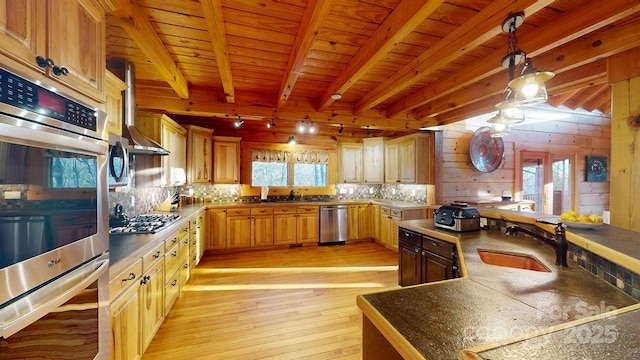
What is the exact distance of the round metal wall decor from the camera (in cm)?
489

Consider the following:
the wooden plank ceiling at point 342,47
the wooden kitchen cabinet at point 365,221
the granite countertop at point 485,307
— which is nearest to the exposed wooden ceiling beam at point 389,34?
the wooden plank ceiling at point 342,47

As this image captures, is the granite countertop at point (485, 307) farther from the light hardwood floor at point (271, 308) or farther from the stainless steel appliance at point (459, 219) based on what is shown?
the light hardwood floor at point (271, 308)

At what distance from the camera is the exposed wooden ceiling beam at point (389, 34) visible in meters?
1.60

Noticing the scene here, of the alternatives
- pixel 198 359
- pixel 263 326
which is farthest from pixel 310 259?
pixel 198 359

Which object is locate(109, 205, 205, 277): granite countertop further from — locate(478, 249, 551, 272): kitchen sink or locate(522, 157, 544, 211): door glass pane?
locate(522, 157, 544, 211): door glass pane

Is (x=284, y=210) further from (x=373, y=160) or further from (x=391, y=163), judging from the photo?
(x=391, y=163)

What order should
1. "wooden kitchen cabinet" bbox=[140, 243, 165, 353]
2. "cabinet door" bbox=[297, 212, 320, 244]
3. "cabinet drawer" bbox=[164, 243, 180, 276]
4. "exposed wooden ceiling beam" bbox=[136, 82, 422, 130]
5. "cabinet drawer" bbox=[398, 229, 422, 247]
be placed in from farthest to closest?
"cabinet door" bbox=[297, 212, 320, 244] < "exposed wooden ceiling beam" bbox=[136, 82, 422, 130] < "cabinet drawer" bbox=[398, 229, 422, 247] < "cabinet drawer" bbox=[164, 243, 180, 276] < "wooden kitchen cabinet" bbox=[140, 243, 165, 353]

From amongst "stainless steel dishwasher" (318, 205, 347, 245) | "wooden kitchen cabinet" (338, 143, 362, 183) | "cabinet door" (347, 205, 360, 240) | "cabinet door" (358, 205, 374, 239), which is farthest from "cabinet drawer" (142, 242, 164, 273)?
"wooden kitchen cabinet" (338, 143, 362, 183)

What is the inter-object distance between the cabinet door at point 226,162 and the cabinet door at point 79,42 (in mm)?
3481

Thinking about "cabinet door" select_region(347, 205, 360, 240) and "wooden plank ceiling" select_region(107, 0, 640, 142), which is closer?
"wooden plank ceiling" select_region(107, 0, 640, 142)

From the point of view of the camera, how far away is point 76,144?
1.11 meters

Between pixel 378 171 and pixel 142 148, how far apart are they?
444 cm

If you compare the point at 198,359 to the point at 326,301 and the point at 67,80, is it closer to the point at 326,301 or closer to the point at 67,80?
the point at 326,301

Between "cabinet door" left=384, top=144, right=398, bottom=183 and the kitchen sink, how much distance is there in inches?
131
